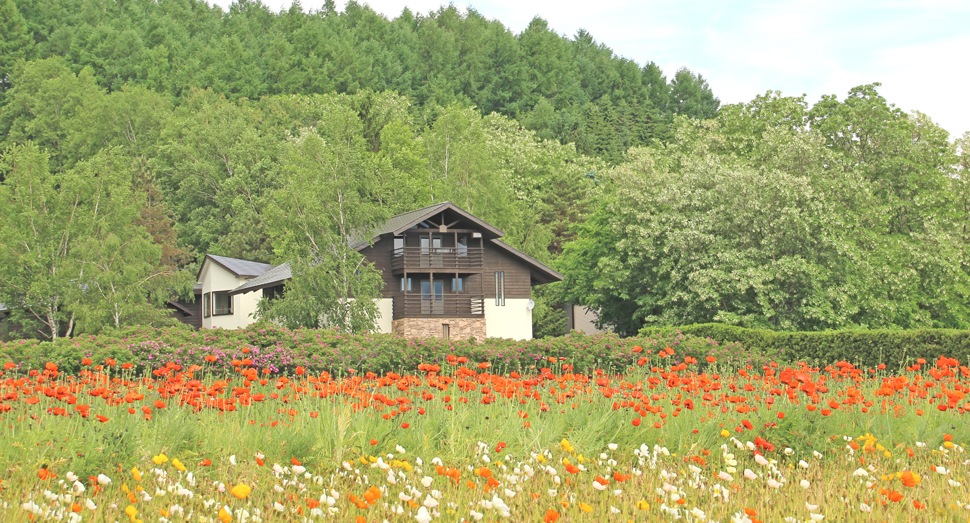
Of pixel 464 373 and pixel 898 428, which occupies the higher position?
pixel 464 373

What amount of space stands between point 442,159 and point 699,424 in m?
45.1

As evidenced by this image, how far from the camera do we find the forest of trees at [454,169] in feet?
99.9

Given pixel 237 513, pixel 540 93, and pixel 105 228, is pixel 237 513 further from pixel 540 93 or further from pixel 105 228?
pixel 540 93

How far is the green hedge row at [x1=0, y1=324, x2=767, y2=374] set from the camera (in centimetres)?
1555

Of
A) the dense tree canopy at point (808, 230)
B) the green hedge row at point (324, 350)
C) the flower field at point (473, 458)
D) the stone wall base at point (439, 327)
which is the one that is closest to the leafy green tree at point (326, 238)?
the stone wall base at point (439, 327)

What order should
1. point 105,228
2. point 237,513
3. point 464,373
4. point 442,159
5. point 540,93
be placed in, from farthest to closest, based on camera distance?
1. point 540,93
2. point 442,159
3. point 105,228
4. point 464,373
5. point 237,513

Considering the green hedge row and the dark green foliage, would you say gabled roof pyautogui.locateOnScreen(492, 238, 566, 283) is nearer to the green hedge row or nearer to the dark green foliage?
the green hedge row

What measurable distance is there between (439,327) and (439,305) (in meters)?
1.39

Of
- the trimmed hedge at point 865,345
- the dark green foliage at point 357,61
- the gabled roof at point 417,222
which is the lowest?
the trimmed hedge at point 865,345

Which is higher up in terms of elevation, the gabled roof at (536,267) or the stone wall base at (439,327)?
the gabled roof at (536,267)

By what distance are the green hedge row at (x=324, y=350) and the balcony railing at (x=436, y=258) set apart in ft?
51.0

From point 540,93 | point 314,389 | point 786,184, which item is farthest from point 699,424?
point 540,93

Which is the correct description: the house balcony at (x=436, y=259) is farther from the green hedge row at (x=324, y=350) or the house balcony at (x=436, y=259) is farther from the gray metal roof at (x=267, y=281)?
the green hedge row at (x=324, y=350)

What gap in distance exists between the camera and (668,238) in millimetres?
33094
